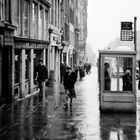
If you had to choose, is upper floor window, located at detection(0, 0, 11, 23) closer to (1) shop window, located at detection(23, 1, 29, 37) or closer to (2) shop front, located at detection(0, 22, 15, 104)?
(2) shop front, located at detection(0, 22, 15, 104)

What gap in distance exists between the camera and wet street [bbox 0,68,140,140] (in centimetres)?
1199

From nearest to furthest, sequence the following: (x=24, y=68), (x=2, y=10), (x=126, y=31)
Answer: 1. (x=2, y=10)
2. (x=24, y=68)
3. (x=126, y=31)

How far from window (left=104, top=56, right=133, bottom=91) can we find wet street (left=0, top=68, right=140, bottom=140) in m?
1.06

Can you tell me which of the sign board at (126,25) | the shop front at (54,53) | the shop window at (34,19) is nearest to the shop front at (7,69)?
the shop window at (34,19)

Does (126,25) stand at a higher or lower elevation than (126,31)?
higher

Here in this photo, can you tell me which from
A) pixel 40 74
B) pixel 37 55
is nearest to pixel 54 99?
pixel 40 74

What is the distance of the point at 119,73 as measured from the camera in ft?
55.7

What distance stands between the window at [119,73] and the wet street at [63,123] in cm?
106

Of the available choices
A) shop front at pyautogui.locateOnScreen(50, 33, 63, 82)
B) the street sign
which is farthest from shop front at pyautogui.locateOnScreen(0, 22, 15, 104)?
shop front at pyautogui.locateOnScreen(50, 33, 63, 82)

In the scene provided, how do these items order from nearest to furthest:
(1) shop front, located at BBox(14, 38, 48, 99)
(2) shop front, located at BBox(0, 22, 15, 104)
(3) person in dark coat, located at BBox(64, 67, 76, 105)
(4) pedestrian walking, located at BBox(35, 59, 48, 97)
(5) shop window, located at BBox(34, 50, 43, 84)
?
(2) shop front, located at BBox(0, 22, 15, 104)
(3) person in dark coat, located at BBox(64, 67, 76, 105)
(1) shop front, located at BBox(14, 38, 48, 99)
(4) pedestrian walking, located at BBox(35, 59, 48, 97)
(5) shop window, located at BBox(34, 50, 43, 84)

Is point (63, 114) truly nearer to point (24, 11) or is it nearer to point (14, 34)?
point (14, 34)

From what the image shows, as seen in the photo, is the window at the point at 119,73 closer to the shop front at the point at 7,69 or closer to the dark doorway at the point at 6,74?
the shop front at the point at 7,69

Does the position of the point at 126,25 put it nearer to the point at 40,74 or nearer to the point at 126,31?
the point at 126,31

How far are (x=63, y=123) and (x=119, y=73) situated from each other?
377 cm
